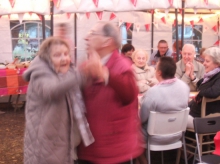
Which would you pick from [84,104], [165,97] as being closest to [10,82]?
Result: [165,97]

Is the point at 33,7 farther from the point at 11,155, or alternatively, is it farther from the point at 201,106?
the point at 201,106

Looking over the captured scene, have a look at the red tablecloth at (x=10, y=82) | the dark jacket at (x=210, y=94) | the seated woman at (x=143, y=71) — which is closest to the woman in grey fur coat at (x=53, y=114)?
the dark jacket at (x=210, y=94)

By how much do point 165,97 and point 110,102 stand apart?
1.80 meters

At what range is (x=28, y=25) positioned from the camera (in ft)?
29.3

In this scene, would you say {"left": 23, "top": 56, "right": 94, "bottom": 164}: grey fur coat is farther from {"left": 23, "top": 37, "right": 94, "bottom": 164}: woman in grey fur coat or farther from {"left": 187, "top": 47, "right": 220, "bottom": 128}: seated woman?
{"left": 187, "top": 47, "right": 220, "bottom": 128}: seated woman

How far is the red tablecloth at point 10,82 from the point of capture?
24.1 feet

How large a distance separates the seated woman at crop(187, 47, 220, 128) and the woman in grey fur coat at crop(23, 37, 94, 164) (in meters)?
2.31

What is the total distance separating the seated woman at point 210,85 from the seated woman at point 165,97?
397 millimetres

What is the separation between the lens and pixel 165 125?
→ 3.71 m

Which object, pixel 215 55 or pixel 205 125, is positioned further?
pixel 215 55

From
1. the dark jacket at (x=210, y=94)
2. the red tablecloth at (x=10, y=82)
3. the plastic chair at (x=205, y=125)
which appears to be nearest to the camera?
the plastic chair at (x=205, y=125)

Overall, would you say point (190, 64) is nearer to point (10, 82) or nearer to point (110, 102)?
point (110, 102)

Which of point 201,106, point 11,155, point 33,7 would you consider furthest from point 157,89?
point 33,7

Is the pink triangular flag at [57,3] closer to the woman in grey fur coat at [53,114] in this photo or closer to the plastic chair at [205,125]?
the plastic chair at [205,125]
